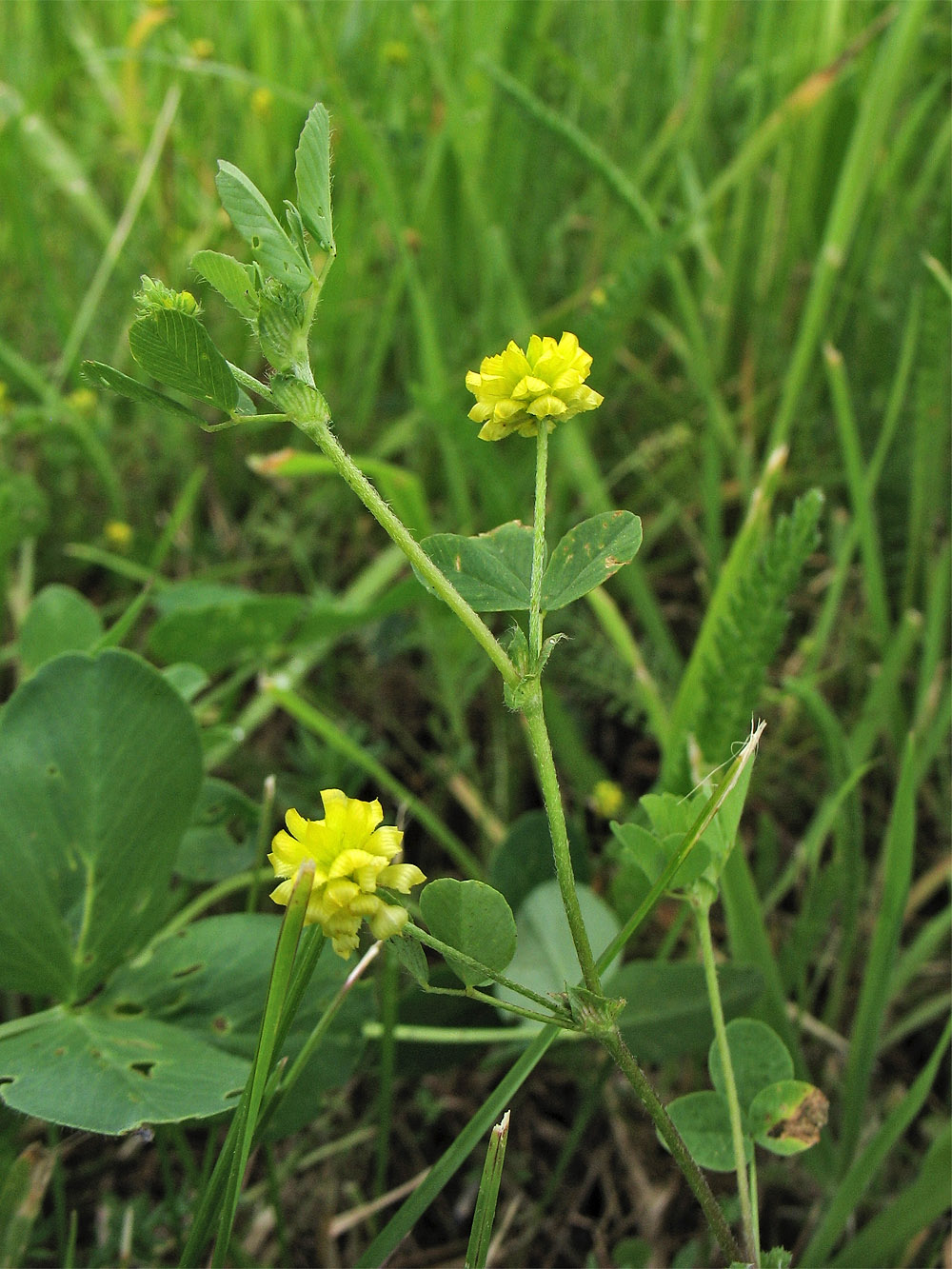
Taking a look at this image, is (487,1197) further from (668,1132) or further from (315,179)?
(315,179)

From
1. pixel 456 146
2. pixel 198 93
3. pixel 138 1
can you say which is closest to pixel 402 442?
pixel 456 146

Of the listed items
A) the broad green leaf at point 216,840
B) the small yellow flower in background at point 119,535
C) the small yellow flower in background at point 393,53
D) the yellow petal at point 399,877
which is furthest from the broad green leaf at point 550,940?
the small yellow flower in background at point 393,53

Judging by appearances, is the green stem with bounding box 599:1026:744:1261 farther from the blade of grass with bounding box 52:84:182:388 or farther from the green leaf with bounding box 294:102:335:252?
the blade of grass with bounding box 52:84:182:388

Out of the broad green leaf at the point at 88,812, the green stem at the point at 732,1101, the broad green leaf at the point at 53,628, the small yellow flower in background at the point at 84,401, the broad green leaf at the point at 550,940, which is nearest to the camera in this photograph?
the green stem at the point at 732,1101

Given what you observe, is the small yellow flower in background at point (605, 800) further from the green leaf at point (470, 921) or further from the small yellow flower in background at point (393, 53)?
the small yellow flower in background at point (393, 53)

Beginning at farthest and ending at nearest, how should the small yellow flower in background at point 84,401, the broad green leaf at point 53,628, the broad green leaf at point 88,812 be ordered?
the small yellow flower in background at point 84,401
the broad green leaf at point 53,628
the broad green leaf at point 88,812

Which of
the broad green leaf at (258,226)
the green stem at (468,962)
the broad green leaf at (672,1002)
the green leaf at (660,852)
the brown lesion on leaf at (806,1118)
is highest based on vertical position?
the broad green leaf at (258,226)
